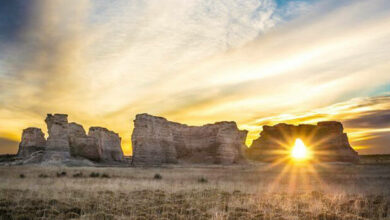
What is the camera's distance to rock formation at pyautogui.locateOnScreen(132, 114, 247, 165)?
64.7 metres

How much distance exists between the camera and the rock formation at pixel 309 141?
323 ft

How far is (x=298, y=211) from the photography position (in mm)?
10930

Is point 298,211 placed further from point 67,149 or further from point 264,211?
point 67,149

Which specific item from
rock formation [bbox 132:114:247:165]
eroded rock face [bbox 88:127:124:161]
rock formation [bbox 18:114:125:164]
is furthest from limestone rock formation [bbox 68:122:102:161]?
rock formation [bbox 132:114:247:165]

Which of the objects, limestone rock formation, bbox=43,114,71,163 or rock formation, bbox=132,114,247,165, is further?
rock formation, bbox=132,114,247,165

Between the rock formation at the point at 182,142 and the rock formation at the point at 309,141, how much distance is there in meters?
31.6

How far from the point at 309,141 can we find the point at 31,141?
93.4 meters

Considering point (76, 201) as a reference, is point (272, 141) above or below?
above

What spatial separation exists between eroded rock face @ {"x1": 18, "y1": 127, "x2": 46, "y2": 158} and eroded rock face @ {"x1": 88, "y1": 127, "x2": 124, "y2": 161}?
1393 cm

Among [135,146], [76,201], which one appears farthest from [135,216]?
[135,146]

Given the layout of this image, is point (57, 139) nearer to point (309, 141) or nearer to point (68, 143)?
point (68, 143)

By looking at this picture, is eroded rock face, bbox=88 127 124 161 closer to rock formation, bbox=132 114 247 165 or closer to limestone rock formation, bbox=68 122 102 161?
limestone rock formation, bbox=68 122 102 161

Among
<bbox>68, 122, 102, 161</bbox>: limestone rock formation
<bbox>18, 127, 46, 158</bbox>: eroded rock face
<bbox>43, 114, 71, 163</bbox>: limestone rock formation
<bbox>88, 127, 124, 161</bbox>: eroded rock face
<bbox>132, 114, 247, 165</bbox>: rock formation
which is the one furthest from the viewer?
<bbox>88, 127, 124, 161</bbox>: eroded rock face

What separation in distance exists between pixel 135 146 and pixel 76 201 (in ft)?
175
